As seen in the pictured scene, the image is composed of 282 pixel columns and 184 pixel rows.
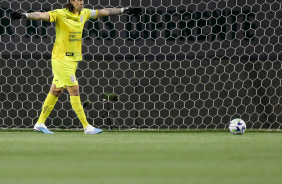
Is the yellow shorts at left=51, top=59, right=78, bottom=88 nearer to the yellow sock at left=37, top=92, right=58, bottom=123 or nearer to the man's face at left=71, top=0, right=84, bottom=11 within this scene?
the yellow sock at left=37, top=92, right=58, bottom=123

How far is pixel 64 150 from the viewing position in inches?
81.7

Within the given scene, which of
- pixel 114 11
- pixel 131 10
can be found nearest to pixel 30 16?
pixel 114 11

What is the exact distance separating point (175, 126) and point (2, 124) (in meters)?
1.35

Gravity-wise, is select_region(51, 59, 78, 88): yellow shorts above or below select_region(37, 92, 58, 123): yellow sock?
above

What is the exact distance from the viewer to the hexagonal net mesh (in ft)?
12.9

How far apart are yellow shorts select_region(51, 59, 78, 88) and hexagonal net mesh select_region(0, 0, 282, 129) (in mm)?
603

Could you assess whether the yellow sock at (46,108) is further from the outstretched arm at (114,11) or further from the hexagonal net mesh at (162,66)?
the outstretched arm at (114,11)

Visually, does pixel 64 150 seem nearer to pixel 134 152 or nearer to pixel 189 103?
pixel 134 152

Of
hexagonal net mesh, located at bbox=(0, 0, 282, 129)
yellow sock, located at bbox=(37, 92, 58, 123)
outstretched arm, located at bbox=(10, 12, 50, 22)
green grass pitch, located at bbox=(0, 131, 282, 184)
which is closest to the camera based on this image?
green grass pitch, located at bbox=(0, 131, 282, 184)

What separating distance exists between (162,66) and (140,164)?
7.85 ft

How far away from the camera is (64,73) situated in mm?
3291

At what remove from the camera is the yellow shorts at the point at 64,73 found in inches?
129

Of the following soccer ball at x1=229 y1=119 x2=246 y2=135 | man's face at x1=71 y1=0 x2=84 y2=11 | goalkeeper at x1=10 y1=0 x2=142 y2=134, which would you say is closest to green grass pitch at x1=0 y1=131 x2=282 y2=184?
soccer ball at x1=229 y1=119 x2=246 y2=135

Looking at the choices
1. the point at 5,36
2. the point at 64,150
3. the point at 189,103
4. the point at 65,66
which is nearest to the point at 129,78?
the point at 189,103
